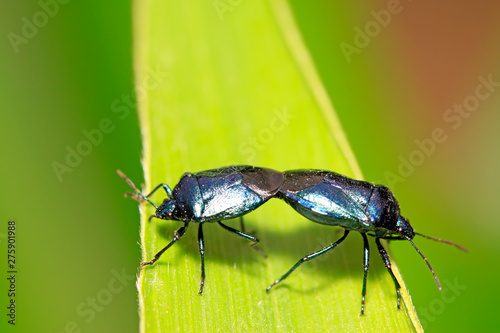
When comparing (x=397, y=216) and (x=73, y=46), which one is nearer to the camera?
(x=397, y=216)

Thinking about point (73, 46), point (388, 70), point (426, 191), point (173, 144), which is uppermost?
point (73, 46)

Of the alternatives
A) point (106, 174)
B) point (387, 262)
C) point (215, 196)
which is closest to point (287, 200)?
point (215, 196)

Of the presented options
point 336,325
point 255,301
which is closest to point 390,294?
point 336,325

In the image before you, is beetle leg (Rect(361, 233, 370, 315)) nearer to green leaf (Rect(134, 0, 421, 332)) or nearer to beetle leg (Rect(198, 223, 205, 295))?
green leaf (Rect(134, 0, 421, 332))

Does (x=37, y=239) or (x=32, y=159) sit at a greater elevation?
(x=32, y=159)

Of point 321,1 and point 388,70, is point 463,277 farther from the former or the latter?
point 321,1

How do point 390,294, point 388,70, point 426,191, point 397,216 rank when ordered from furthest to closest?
1. point 388,70
2. point 426,191
3. point 397,216
4. point 390,294

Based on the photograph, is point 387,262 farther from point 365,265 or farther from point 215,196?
point 215,196

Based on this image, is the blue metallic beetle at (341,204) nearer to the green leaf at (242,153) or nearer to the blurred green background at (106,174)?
the green leaf at (242,153)
